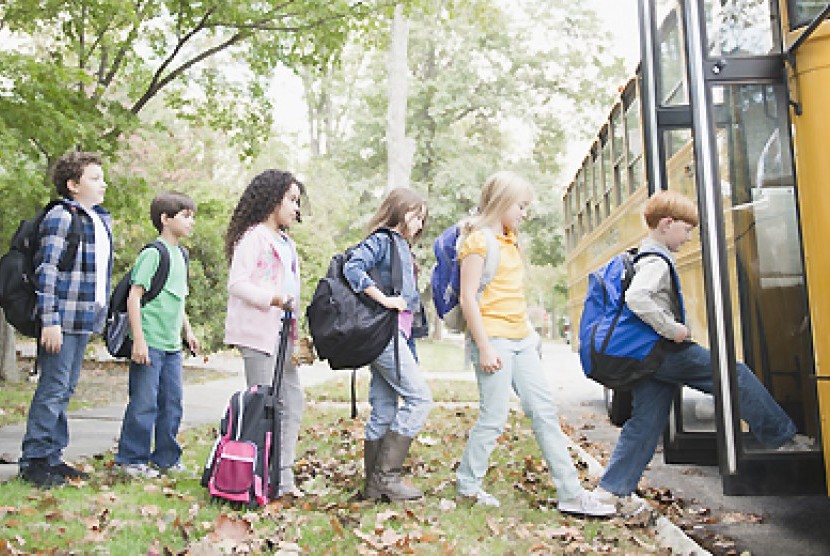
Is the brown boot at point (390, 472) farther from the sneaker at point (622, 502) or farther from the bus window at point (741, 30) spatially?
the bus window at point (741, 30)

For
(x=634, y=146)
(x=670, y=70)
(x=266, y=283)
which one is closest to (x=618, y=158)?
(x=634, y=146)

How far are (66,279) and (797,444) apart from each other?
341 cm

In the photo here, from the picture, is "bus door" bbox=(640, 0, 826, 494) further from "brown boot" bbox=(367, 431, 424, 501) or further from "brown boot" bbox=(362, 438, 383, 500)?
"brown boot" bbox=(362, 438, 383, 500)

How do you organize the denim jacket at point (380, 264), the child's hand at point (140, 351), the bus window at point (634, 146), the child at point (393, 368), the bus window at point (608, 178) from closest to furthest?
the denim jacket at point (380, 264), the child at point (393, 368), the child's hand at point (140, 351), the bus window at point (634, 146), the bus window at point (608, 178)

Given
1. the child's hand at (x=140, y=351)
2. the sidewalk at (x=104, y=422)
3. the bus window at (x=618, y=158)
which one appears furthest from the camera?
the bus window at (x=618, y=158)

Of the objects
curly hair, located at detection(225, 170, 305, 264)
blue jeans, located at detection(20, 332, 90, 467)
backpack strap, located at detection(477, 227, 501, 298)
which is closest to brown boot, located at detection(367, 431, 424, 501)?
backpack strap, located at detection(477, 227, 501, 298)

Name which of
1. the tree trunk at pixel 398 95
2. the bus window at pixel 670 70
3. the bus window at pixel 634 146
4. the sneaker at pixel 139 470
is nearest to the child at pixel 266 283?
the sneaker at pixel 139 470

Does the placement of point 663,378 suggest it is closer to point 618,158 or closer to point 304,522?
point 304,522

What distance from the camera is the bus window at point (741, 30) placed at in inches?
146

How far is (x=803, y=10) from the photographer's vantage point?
141 inches

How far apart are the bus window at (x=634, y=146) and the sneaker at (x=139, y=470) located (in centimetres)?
479

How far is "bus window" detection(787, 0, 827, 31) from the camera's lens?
3.51 m

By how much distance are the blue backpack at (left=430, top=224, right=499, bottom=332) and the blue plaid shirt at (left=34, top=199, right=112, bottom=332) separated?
1710mm

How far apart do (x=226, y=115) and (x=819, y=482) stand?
9.55 meters
